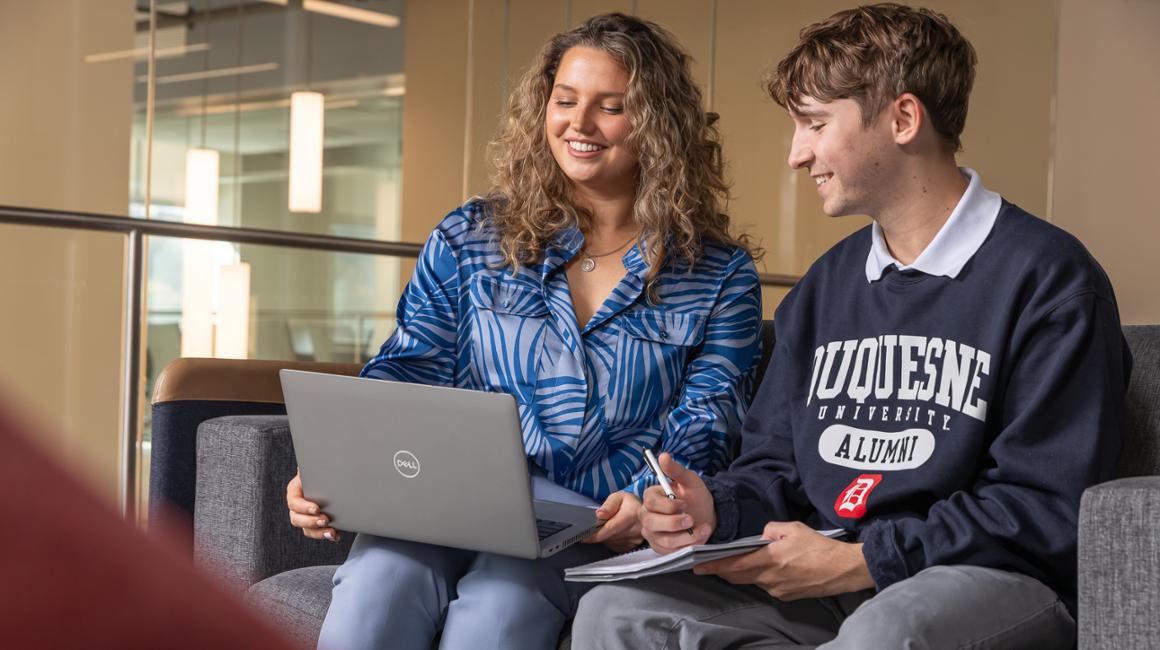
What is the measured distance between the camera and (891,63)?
144 cm

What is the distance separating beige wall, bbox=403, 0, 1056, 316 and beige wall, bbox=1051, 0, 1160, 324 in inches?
3.7

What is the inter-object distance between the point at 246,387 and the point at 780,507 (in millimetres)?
1036

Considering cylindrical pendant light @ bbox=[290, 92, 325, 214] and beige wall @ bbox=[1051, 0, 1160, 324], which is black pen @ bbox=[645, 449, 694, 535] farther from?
cylindrical pendant light @ bbox=[290, 92, 325, 214]

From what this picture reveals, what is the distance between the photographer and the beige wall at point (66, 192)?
191 inches

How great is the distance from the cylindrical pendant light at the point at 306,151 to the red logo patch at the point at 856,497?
15.7 ft

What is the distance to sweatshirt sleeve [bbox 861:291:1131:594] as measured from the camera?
3.95 ft

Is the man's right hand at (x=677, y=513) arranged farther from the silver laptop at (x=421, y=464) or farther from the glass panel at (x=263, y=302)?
the glass panel at (x=263, y=302)

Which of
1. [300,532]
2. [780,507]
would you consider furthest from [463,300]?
[780,507]

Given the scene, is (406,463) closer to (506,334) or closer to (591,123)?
(506,334)

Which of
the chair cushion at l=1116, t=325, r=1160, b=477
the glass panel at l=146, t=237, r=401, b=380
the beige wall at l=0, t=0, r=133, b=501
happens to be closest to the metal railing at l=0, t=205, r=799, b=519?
the chair cushion at l=1116, t=325, r=1160, b=477

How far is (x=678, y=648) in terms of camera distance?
1260 millimetres

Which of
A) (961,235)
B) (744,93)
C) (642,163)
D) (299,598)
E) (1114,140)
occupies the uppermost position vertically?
(744,93)

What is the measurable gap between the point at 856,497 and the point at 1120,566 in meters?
0.34

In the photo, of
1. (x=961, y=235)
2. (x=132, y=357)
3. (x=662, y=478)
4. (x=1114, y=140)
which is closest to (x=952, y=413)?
(x=961, y=235)
